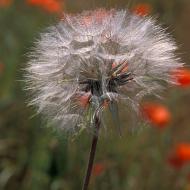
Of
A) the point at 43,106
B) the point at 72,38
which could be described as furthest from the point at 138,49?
the point at 43,106

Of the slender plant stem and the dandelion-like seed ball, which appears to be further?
the dandelion-like seed ball

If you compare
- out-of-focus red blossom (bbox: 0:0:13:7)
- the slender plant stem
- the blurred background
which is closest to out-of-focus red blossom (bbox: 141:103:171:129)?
the blurred background

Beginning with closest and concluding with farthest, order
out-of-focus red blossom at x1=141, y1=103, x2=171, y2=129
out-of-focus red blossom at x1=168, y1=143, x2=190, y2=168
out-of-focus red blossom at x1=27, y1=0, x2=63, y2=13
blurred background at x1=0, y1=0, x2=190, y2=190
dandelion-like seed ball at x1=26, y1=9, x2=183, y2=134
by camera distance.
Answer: dandelion-like seed ball at x1=26, y1=9, x2=183, y2=134
blurred background at x1=0, y1=0, x2=190, y2=190
out-of-focus red blossom at x1=168, y1=143, x2=190, y2=168
out-of-focus red blossom at x1=141, y1=103, x2=171, y2=129
out-of-focus red blossom at x1=27, y1=0, x2=63, y2=13

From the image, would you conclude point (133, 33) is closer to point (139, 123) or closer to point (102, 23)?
point (102, 23)

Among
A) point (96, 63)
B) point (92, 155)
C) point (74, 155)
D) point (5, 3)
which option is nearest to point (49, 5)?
point (5, 3)

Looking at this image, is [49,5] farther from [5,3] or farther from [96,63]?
[96,63]

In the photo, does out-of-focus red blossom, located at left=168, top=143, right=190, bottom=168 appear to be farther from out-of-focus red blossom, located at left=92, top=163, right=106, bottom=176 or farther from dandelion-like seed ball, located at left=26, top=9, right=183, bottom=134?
dandelion-like seed ball, located at left=26, top=9, right=183, bottom=134

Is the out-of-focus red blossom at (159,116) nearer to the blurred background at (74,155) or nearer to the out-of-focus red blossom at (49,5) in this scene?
the blurred background at (74,155)
